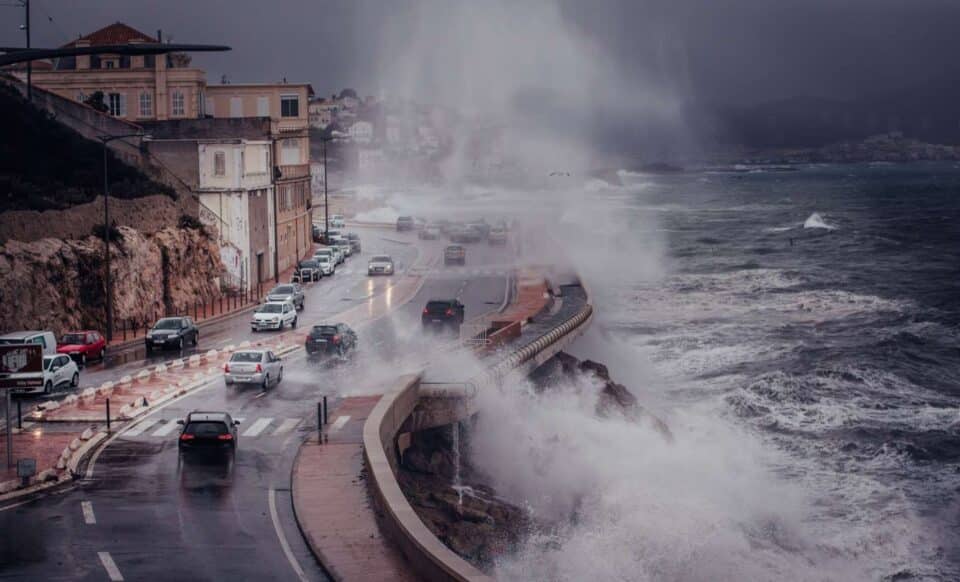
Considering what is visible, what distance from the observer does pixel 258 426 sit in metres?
32.6

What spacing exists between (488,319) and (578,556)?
26.6m

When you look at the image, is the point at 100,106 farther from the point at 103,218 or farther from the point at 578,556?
the point at 578,556

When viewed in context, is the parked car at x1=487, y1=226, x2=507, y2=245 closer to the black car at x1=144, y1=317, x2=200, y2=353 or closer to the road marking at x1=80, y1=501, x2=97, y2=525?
the black car at x1=144, y1=317, x2=200, y2=353

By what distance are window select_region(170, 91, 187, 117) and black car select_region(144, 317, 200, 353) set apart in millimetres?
44610

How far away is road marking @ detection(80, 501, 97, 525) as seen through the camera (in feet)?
75.3

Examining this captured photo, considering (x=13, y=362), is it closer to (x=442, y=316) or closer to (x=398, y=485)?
(x=398, y=485)

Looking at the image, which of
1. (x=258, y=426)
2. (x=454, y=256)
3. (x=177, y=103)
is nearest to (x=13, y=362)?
(x=258, y=426)

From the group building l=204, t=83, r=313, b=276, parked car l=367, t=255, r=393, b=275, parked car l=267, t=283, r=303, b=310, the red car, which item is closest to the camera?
the red car

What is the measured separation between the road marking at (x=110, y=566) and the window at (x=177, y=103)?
236 ft

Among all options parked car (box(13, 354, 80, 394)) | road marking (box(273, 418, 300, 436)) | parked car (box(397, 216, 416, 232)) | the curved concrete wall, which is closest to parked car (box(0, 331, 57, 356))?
parked car (box(13, 354, 80, 394))

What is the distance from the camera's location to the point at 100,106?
8731cm

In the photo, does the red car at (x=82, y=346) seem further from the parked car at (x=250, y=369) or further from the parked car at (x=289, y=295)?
the parked car at (x=289, y=295)

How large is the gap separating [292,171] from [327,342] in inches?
1685

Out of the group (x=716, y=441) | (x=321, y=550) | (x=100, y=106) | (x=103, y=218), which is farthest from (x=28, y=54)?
(x=100, y=106)
